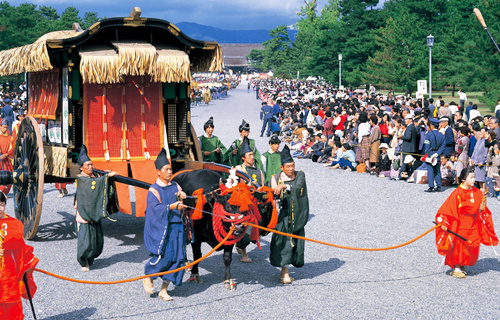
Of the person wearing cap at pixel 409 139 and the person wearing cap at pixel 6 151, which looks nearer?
the person wearing cap at pixel 6 151

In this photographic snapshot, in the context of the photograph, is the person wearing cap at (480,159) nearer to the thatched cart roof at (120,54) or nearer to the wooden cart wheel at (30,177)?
the thatched cart roof at (120,54)

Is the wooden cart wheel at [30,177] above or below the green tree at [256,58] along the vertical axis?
below

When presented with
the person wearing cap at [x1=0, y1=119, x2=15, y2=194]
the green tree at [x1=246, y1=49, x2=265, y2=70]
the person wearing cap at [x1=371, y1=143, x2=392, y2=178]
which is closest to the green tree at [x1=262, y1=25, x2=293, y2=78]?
the green tree at [x1=246, y1=49, x2=265, y2=70]

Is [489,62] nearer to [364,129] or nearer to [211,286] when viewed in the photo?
[364,129]

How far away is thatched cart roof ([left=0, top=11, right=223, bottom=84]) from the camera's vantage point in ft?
25.8

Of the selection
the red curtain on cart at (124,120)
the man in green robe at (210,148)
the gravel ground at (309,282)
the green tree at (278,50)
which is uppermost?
the green tree at (278,50)

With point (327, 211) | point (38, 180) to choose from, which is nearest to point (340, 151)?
point (327, 211)

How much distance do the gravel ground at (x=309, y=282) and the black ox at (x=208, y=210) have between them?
29 cm

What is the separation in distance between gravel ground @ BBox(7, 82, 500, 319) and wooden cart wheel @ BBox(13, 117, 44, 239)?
440mm

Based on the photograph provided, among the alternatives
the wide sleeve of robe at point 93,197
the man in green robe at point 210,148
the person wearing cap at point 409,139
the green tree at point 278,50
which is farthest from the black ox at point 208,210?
the green tree at point 278,50

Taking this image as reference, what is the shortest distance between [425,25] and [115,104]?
3673 centimetres

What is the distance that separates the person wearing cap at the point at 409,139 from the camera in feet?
44.2

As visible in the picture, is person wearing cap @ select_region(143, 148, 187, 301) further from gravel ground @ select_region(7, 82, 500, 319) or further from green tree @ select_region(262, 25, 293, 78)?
green tree @ select_region(262, 25, 293, 78)

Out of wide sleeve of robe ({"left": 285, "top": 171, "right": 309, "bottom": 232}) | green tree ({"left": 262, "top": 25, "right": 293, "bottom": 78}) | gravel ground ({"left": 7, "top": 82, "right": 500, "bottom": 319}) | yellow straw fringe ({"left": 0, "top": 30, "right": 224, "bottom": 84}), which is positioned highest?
green tree ({"left": 262, "top": 25, "right": 293, "bottom": 78})
